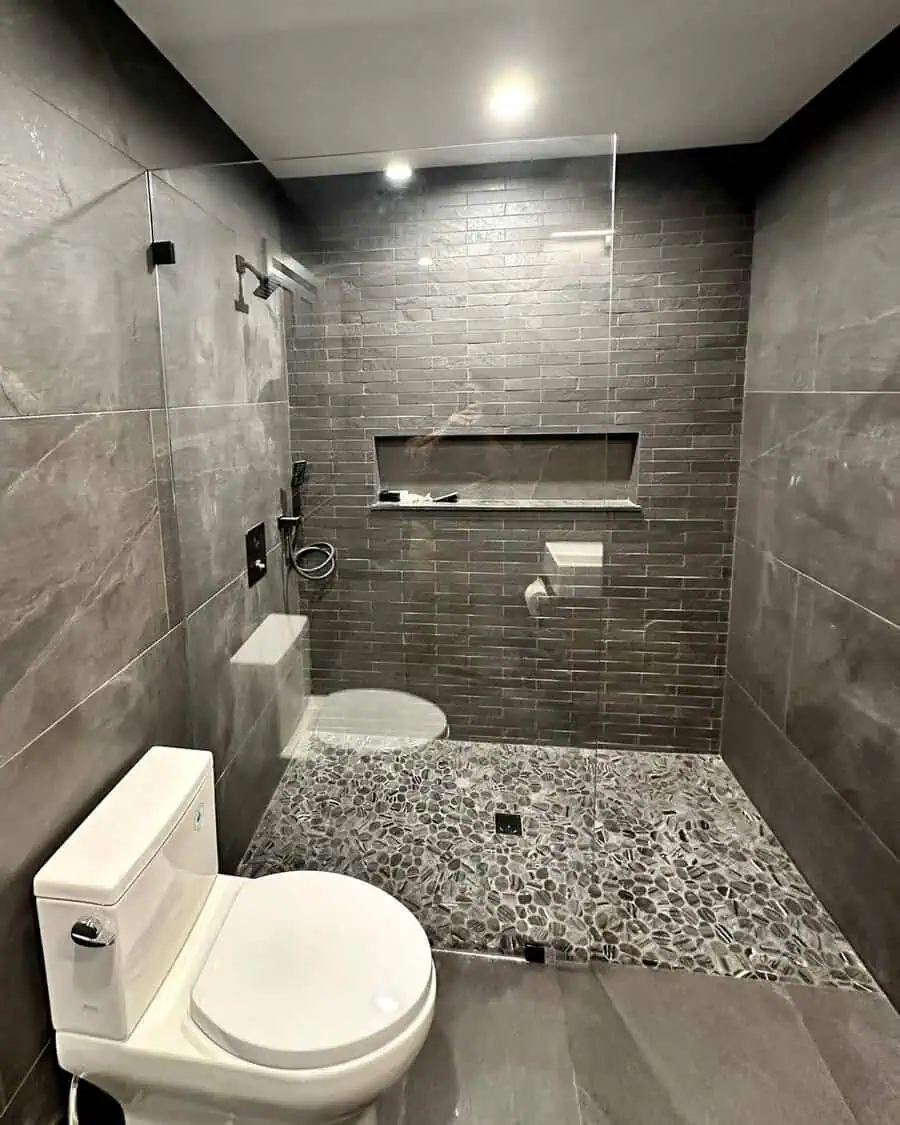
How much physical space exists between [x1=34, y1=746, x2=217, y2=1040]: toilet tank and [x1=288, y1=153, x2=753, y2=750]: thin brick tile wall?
1.30 m

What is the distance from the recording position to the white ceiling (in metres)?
1.59

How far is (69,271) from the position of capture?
4.38 ft

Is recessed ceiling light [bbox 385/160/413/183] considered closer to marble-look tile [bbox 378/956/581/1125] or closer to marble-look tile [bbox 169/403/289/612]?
marble-look tile [bbox 169/403/289/612]

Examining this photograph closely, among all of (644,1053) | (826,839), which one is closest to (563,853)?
(644,1053)

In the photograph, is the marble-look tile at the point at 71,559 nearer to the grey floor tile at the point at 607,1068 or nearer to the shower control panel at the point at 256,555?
the shower control panel at the point at 256,555

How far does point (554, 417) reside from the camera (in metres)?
2.67

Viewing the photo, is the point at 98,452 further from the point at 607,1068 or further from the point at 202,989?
the point at 607,1068

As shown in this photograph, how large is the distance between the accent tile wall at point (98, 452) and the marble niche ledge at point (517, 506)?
733 millimetres

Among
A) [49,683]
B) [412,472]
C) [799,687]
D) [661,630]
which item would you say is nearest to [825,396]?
[799,687]

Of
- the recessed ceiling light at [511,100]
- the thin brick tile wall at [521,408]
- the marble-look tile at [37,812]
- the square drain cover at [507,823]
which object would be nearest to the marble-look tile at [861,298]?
the thin brick tile wall at [521,408]

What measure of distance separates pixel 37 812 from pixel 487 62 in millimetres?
2130

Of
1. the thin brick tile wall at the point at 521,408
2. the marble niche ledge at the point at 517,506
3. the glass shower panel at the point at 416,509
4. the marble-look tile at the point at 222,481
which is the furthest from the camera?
the marble niche ledge at the point at 517,506

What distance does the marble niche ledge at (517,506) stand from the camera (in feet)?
8.95

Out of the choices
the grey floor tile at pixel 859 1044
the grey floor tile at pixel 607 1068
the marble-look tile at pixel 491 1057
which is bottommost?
the marble-look tile at pixel 491 1057
